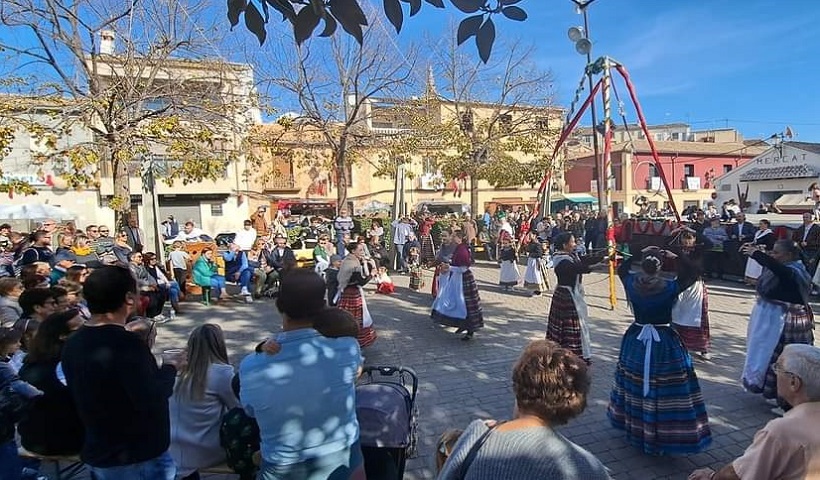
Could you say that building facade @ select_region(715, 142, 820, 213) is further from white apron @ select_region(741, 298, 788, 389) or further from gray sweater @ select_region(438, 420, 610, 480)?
gray sweater @ select_region(438, 420, 610, 480)

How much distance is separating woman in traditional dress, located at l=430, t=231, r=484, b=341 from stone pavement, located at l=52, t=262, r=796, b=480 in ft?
0.77

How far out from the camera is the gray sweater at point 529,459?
5.01 ft

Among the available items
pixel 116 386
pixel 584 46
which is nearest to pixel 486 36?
pixel 116 386

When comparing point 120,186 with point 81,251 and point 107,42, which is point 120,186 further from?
point 107,42

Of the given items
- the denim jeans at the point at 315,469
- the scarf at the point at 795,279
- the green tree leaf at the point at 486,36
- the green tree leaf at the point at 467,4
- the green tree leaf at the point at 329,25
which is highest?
the green tree leaf at the point at 329,25

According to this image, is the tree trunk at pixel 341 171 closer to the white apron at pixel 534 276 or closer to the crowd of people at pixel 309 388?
the white apron at pixel 534 276

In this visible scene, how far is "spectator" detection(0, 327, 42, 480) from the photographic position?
2.70 metres

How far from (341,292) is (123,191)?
6.71m

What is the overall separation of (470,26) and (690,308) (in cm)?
561

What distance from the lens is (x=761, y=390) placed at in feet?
15.1

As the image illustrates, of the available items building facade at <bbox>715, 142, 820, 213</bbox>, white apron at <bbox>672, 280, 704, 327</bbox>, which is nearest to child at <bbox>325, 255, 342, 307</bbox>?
white apron at <bbox>672, 280, 704, 327</bbox>

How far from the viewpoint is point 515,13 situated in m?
1.81

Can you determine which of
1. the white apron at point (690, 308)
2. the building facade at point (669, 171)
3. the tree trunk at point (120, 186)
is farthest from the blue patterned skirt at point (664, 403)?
the building facade at point (669, 171)

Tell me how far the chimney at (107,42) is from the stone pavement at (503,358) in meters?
6.09
